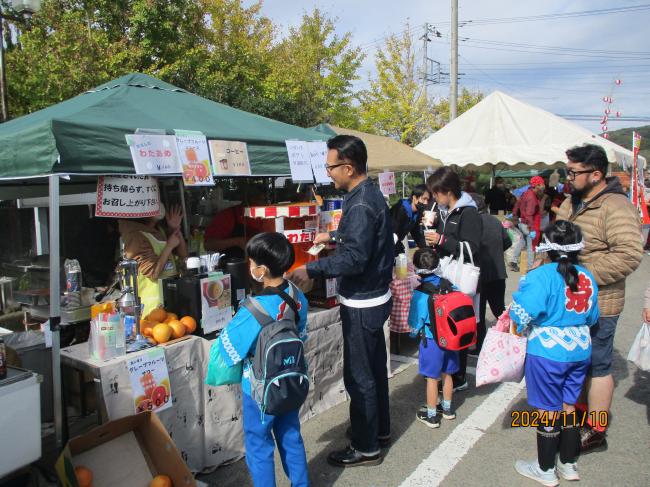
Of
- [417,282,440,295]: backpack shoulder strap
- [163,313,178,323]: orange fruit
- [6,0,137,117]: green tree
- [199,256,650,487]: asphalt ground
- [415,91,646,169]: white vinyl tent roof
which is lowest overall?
[199,256,650,487]: asphalt ground

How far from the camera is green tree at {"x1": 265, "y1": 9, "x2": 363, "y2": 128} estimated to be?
17656 mm

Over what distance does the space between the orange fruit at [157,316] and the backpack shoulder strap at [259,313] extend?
102 centimetres

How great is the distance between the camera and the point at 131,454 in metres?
2.63

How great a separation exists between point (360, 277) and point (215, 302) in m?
0.99

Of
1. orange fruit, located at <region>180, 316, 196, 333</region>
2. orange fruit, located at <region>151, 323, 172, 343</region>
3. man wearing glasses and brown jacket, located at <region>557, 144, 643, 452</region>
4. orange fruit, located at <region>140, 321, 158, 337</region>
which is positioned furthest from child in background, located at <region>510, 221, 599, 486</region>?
orange fruit, located at <region>140, 321, 158, 337</region>

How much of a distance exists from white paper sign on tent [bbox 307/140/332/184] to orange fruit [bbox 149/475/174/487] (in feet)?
8.39

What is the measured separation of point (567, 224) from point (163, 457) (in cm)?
258

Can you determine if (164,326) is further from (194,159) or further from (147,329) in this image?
(194,159)

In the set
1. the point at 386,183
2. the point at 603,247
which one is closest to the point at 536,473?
the point at 603,247

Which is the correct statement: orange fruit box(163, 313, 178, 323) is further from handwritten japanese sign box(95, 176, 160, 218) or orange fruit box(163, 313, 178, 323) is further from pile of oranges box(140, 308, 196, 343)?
handwritten japanese sign box(95, 176, 160, 218)

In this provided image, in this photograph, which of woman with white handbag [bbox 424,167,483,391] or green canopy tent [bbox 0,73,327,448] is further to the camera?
woman with white handbag [bbox 424,167,483,391]

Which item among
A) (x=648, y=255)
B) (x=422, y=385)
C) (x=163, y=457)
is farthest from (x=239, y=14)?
(x=163, y=457)

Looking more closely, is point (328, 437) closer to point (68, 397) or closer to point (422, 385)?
point (422, 385)

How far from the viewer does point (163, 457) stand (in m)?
2.61
